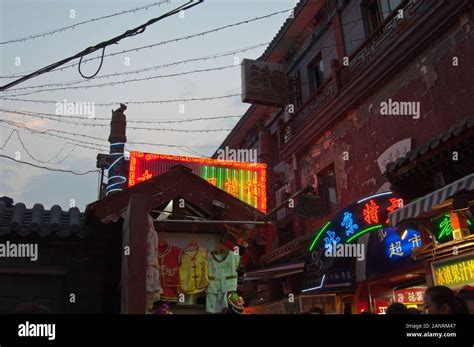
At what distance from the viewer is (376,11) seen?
13086 mm

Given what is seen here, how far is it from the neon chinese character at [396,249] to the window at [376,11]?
6.48 m

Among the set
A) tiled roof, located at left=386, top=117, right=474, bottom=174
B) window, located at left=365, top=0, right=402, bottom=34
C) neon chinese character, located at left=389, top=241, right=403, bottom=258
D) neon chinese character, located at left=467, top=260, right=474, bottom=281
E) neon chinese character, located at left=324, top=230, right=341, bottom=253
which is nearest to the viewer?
tiled roof, located at left=386, top=117, right=474, bottom=174

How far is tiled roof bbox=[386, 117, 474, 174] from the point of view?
6566mm

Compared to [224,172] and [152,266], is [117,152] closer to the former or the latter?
[224,172]

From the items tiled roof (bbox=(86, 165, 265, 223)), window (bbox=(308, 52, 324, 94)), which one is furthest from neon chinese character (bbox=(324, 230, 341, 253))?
window (bbox=(308, 52, 324, 94))

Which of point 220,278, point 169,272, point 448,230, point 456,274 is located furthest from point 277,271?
point 169,272

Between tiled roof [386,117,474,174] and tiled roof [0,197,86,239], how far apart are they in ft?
18.5

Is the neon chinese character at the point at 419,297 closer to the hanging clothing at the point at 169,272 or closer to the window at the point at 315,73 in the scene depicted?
the hanging clothing at the point at 169,272

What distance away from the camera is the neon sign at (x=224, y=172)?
629 inches

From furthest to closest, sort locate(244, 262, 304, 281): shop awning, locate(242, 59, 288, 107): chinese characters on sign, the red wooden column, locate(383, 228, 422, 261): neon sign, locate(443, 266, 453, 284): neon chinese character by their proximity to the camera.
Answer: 1. locate(242, 59, 288, 107): chinese characters on sign
2. locate(244, 262, 304, 281): shop awning
3. locate(383, 228, 422, 261): neon sign
4. locate(443, 266, 453, 284): neon chinese character
5. the red wooden column

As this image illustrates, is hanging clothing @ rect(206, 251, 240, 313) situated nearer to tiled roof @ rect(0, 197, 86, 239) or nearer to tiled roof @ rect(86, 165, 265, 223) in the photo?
tiled roof @ rect(86, 165, 265, 223)

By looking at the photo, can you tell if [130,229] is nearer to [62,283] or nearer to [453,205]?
[62,283]

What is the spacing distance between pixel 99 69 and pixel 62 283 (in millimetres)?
3827

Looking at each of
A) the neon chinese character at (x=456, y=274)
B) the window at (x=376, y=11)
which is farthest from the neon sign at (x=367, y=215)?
the window at (x=376, y=11)
